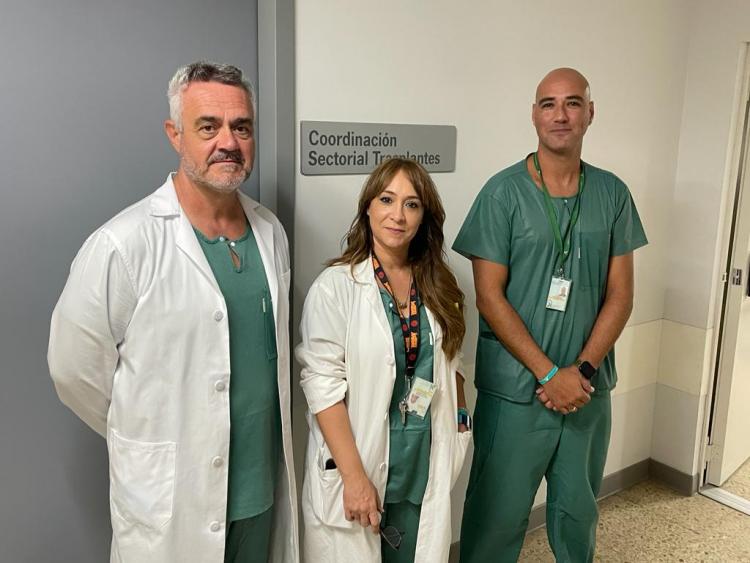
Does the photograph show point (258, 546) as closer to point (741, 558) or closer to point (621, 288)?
point (621, 288)

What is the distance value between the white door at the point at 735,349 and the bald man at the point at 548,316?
4.04 feet

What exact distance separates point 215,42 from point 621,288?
1.40m

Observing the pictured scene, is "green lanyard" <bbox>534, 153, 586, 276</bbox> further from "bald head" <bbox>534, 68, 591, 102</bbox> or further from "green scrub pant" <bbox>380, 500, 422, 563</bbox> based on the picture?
"green scrub pant" <bbox>380, 500, 422, 563</bbox>

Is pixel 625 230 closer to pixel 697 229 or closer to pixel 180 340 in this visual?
pixel 697 229

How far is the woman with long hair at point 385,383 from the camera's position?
160 cm

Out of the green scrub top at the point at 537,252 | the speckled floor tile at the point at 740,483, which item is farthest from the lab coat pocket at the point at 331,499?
the speckled floor tile at the point at 740,483

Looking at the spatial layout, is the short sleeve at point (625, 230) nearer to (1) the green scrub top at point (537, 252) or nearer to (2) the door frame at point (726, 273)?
(1) the green scrub top at point (537, 252)

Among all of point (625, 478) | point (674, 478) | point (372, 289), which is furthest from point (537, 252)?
point (674, 478)

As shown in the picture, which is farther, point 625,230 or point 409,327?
point 625,230

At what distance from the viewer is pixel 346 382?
1.62 m

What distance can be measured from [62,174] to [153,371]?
22.5 inches

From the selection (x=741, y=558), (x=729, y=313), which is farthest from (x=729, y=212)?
(x=741, y=558)

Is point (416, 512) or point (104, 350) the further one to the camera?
point (416, 512)

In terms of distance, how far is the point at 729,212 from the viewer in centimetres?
301
